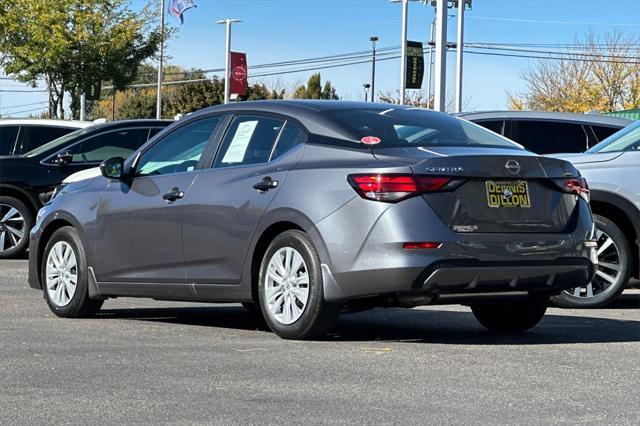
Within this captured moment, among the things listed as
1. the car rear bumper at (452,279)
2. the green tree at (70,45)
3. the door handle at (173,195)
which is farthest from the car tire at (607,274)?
the green tree at (70,45)

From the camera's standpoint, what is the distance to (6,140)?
17969 mm

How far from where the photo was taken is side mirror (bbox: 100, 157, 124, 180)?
9.54 metres

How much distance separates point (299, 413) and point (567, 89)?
68.8 meters

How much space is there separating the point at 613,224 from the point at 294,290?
3761 mm

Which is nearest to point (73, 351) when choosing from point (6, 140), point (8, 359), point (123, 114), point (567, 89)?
point (8, 359)

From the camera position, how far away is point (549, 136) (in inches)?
577

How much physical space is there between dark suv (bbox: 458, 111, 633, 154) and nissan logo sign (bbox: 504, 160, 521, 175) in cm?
660

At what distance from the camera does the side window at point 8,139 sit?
17969 millimetres

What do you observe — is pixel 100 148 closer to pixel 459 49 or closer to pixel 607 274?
pixel 607 274

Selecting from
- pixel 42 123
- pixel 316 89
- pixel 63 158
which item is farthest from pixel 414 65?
pixel 316 89

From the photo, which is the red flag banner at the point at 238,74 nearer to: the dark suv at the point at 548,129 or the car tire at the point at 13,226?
the car tire at the point at 13,226

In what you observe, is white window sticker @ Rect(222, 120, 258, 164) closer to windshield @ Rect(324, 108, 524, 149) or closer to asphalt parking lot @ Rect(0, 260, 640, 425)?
windshield @ Rect(324, 108, 524, 149)

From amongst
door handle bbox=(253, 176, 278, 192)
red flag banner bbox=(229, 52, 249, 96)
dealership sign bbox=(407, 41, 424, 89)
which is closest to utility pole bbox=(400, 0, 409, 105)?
dealership sign bbox=(407, 41, 424, 89)

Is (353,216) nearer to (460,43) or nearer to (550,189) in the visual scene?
(550,189)
